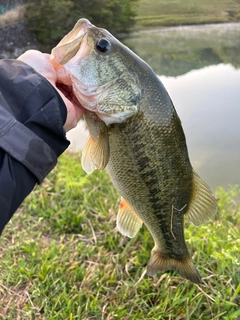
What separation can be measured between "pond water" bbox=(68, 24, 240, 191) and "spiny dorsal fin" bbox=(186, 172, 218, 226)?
315 cm

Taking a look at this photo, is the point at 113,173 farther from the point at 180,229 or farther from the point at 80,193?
the point at 80,193

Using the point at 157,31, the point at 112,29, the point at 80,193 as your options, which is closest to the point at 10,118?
the point at 80,193

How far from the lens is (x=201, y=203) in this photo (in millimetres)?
1726

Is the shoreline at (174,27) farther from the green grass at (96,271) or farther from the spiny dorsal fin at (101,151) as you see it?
the spiny dorsal fin at (101,151)

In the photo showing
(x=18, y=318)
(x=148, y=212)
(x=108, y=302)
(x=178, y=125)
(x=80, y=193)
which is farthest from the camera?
(x=80, y=193)

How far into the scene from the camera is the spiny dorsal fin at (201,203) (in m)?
1.70

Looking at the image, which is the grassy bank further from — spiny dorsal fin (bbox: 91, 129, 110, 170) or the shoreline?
spiny dorsal fin (bbox: 91, 129, 110, 170)

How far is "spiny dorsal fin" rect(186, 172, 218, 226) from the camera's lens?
1.70 metres

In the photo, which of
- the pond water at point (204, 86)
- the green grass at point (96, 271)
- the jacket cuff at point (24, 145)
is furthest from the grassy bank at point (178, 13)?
the jacket cuff at point (24, 145)

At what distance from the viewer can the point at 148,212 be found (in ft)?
5.67

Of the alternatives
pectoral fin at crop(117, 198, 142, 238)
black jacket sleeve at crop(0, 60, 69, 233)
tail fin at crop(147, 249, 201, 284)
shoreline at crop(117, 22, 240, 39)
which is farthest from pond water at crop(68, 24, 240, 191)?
black jacket sleeve at crop(0, 60, 69, 233)

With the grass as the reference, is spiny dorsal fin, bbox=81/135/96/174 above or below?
above

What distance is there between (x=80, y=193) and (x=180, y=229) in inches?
65.5

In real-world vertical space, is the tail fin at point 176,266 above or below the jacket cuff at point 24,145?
below
